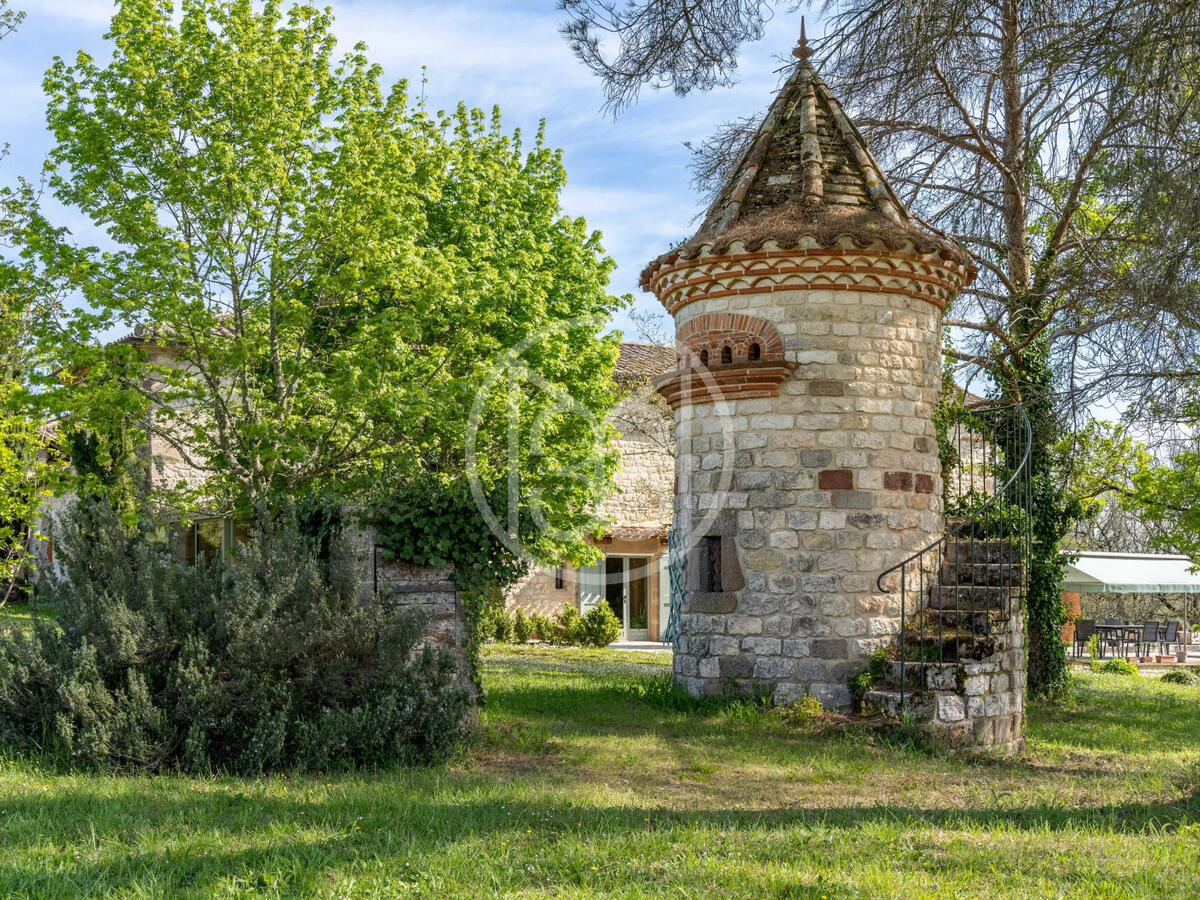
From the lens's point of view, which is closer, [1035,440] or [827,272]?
[827,272]

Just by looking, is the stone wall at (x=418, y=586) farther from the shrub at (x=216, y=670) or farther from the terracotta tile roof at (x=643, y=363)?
the terracotta tile roof at (x=643, y=363)

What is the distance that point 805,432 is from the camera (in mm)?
10406

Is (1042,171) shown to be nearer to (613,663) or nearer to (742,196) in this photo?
(742,196)

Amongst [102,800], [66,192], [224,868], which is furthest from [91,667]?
[66,192]

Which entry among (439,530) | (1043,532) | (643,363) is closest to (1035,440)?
Result: (1043,532)

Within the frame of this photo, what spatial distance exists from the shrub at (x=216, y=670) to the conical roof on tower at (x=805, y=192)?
17.3 feet

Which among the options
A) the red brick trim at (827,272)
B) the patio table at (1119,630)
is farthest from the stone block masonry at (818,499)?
the patio table at (1119,630)

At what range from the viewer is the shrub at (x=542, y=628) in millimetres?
24297

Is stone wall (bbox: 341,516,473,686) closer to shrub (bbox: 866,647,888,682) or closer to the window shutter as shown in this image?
shrub (bbox: 866,647,888,682)

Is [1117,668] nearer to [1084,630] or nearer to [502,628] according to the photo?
[1084,630]

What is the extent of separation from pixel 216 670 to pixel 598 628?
17.4 meters

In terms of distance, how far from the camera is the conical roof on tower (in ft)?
34.4

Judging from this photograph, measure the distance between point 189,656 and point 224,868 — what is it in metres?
2.54

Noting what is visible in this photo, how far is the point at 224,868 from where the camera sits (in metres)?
4.73
